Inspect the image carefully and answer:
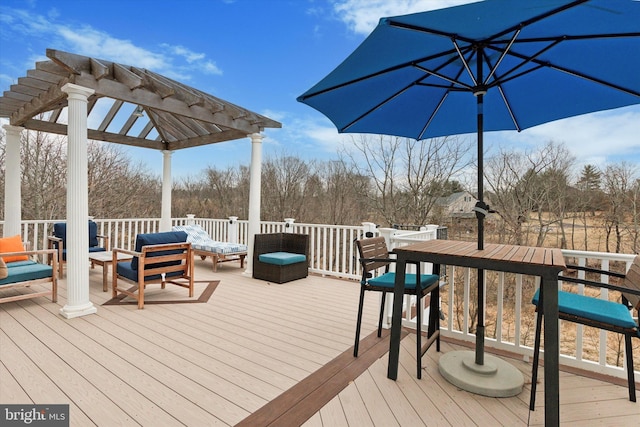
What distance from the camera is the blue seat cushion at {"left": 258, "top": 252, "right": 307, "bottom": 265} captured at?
529 centimetres

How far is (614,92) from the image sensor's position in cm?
247

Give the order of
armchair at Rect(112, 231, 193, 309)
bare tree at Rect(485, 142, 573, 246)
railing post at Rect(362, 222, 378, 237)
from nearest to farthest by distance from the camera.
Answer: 1. armchair at Rect(112, 231, 193, 309)
2. railing post at Rect(362, 222, 378, 237)
3. bare tree at Rect(485, 142, 573, 246)

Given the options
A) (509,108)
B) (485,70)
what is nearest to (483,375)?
(509,108)

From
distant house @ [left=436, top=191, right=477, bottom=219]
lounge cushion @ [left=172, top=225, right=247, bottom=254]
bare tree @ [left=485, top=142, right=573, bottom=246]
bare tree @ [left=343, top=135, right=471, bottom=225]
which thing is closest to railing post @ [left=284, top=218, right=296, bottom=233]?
lounge cushion @ [left=172, top=225, right=247, bottom=254]

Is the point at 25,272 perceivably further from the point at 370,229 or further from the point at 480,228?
the point at 480,228

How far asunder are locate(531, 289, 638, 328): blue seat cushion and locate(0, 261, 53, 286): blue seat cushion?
5455 millimetres

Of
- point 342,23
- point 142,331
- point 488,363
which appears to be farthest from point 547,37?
point 342,23

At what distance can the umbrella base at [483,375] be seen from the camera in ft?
7.23

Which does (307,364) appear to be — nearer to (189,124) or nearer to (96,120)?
(189,124)

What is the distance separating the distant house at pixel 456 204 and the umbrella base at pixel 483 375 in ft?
25.2

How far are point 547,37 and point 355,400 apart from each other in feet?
8.87

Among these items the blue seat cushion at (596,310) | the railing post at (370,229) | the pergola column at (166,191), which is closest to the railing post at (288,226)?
the railing post at (370,229)

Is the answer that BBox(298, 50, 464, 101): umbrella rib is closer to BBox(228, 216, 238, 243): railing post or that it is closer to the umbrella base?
the umbrella base

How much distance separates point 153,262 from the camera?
4051 millimetres
